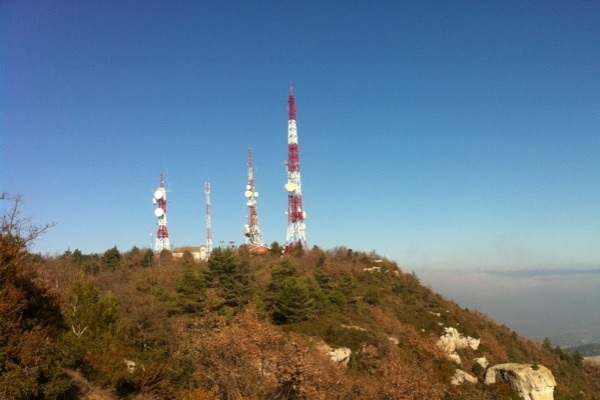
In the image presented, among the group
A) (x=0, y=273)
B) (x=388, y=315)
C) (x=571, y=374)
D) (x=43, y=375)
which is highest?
(x=0, y=273)

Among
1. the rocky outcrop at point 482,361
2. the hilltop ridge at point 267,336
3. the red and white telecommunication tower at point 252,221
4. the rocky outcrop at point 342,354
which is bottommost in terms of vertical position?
the rocky outcrop at point 482,361

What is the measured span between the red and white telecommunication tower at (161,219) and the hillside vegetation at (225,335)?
1.72 meters

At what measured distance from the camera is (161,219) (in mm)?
54500

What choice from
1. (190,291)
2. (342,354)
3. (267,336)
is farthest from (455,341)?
(267,336)

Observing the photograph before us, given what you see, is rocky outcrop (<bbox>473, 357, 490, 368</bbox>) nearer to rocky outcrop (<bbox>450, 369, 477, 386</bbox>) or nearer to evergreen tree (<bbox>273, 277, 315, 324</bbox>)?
rocky outcrop (<bbox>450, 369, 477, 386</bbox>)

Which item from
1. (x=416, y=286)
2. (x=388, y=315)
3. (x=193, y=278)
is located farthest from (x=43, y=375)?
(x=416, y=286)

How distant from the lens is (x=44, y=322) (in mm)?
13812

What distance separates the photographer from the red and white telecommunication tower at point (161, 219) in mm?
54406

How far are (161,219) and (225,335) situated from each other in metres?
44.2

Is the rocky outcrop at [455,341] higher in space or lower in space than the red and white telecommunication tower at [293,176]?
lower

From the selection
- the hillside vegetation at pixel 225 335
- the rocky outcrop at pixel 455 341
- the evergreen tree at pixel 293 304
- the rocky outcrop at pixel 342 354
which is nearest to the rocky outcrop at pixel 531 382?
the hillside vegetation at pixel 225 335

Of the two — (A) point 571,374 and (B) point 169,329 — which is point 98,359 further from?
(A) point 571,374

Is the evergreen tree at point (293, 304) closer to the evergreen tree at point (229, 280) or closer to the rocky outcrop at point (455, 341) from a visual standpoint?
the evergreen tree at point (229, 280)

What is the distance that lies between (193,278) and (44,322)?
17.6 meters
